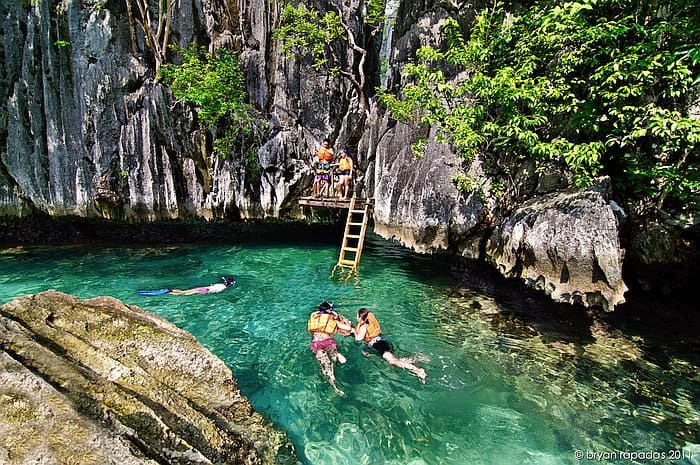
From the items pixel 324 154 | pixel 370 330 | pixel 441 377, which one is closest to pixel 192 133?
pixel 324 154

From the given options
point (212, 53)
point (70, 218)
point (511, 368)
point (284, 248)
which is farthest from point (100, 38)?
point (511, 368)

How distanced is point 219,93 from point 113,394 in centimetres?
1434

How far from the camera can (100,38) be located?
1497 cm

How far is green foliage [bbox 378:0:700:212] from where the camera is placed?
8156 millimetres

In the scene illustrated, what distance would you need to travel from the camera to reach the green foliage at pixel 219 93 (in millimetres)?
14875

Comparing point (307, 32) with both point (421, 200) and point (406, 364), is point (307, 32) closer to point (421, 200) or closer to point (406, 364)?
point (421, 200)

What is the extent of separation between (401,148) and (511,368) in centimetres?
1003

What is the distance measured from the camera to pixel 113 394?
3350mm

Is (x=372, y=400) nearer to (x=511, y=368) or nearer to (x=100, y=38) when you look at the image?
(x=511, y=368)

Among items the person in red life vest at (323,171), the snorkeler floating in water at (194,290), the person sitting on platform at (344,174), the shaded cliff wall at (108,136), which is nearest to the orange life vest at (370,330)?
the snorkeler floating in water at (194,290)

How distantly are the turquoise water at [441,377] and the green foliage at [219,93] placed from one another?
275 inches

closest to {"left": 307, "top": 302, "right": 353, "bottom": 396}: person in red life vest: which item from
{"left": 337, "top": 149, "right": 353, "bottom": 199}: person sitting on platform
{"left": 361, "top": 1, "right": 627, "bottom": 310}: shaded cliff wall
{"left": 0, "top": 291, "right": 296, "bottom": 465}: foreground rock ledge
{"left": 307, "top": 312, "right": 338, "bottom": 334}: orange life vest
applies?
{"left": 307, "top": 312, "right": 338, "bottom": 334}: orange life vest

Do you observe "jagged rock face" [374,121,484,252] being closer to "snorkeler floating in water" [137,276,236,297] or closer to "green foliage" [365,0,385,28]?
"green foliage" [365,0,385,28]

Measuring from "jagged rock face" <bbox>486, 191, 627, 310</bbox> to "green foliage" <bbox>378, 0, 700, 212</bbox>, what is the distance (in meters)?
0.88
